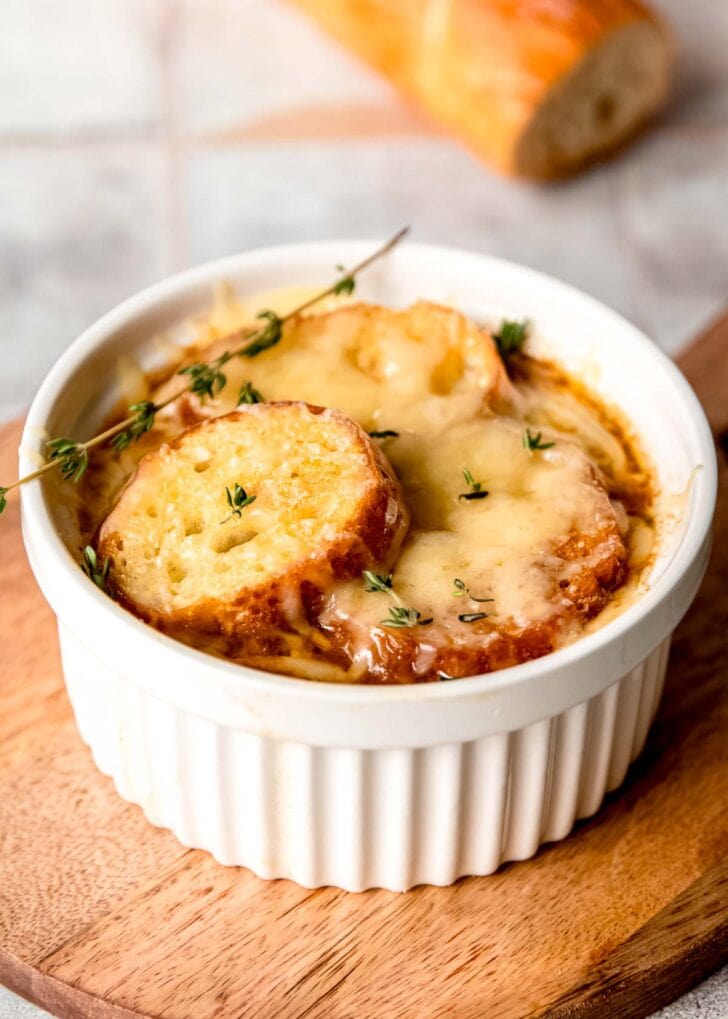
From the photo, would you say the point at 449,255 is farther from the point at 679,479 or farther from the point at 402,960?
the point at 402,960

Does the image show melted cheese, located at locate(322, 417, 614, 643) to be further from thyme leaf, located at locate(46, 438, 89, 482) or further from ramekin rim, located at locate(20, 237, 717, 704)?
thyme leaf, located at locate(46, 438, 89, 482)

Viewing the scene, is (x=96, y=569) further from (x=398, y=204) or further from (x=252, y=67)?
(x=252, y=67)

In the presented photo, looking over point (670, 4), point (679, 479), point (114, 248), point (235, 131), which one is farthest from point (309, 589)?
point (670, 4)

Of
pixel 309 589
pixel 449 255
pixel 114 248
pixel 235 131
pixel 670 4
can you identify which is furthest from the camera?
pixel 670 4

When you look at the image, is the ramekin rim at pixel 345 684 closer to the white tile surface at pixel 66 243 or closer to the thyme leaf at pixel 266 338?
the thyme leaf at pixel 266 338

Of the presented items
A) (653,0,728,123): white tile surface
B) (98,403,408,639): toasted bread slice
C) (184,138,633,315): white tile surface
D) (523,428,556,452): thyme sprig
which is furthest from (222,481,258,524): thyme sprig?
→ (653,0,728,123): white tile surface
